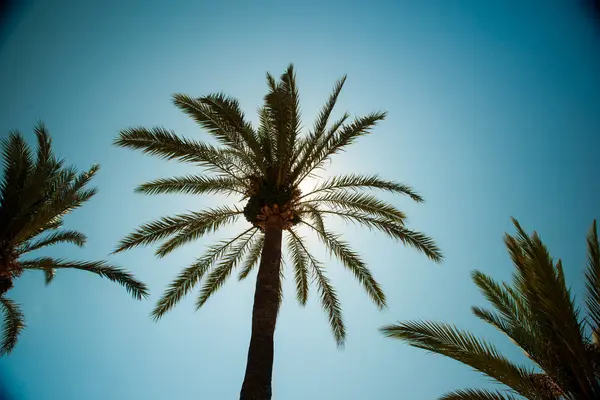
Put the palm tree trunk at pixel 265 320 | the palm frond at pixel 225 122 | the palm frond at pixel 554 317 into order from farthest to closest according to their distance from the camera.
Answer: the palm frond at pixel 225 122
the palm tree trunk at pixel 265 320
the palm frond at pixel 554 317

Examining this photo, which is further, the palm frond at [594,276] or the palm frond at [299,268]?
the palm frond at [299,268]

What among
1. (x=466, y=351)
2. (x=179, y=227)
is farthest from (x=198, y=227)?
(x=466, y=351)

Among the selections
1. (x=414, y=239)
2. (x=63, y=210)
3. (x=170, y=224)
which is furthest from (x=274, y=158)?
(x=63, y=210)

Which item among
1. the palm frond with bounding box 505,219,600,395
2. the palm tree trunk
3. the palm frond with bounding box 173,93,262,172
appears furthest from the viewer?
the palm frond with bounding box 173,93,262,172

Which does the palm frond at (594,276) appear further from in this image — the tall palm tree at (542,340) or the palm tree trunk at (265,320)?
the palm tree trunk at (265,320)

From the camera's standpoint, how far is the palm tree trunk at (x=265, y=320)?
646 cm

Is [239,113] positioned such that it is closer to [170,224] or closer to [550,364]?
[170,224]

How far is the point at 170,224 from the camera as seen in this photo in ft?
32.7

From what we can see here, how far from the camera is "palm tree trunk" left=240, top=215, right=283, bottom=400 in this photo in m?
6.46

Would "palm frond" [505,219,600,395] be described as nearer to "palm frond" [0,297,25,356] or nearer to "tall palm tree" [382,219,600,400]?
"tall palm tree" [382,219,600,400]

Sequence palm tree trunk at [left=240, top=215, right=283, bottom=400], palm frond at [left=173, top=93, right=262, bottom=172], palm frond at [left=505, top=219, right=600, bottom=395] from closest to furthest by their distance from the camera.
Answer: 1. palm frond at [left=505, top=219, right=600, bottom=395]
2. palm tree trunk at [left=240, top=215, right=283, bottom=400]
3. palm frond at [left=173, top=93, right=262, bottom=172]

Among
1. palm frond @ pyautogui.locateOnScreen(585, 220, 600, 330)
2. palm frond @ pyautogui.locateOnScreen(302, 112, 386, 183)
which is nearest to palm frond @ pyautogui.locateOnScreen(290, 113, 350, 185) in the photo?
palm frond @ pyautogui.locateOnScreen(302, 112, 386, 183)

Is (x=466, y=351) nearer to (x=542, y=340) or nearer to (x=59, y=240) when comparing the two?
(x=542, y=340)

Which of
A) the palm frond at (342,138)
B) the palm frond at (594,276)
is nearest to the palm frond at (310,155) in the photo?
the palm frond at (342,138)
